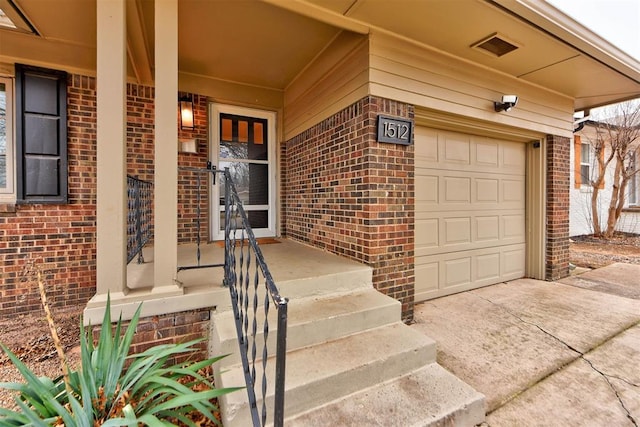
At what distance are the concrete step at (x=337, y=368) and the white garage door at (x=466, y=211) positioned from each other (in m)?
1.53

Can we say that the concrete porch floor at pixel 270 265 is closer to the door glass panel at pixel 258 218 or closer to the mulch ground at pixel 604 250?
the door glass panel at pixel 258 218

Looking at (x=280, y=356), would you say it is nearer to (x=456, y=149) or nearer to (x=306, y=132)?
(x=306, y=132)

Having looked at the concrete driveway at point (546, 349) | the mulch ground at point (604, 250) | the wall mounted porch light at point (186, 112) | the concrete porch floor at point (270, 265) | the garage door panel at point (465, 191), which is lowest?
the concrete driveway at point (546, 349)

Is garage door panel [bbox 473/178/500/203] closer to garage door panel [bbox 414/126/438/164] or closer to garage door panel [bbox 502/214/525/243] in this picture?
garage door panel [bbox 502/214/525/243]

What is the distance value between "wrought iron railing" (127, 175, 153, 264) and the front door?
864 millimetres

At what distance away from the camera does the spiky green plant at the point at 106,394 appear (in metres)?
1.26

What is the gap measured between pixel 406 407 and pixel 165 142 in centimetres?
231

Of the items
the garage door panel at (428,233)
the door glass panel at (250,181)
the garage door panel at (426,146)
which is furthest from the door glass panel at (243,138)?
the garage door panel at (428,233)

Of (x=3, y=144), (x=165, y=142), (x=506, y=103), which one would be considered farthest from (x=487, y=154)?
(x=3, y=144)

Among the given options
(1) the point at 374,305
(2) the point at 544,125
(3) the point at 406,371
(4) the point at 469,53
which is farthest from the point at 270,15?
(2) the point at 544,125

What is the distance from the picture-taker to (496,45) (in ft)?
9.45

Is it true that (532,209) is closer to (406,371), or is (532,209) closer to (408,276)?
(408,276)

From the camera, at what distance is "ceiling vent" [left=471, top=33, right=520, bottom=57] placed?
273cm

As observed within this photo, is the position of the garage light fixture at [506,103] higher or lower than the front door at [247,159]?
higher
